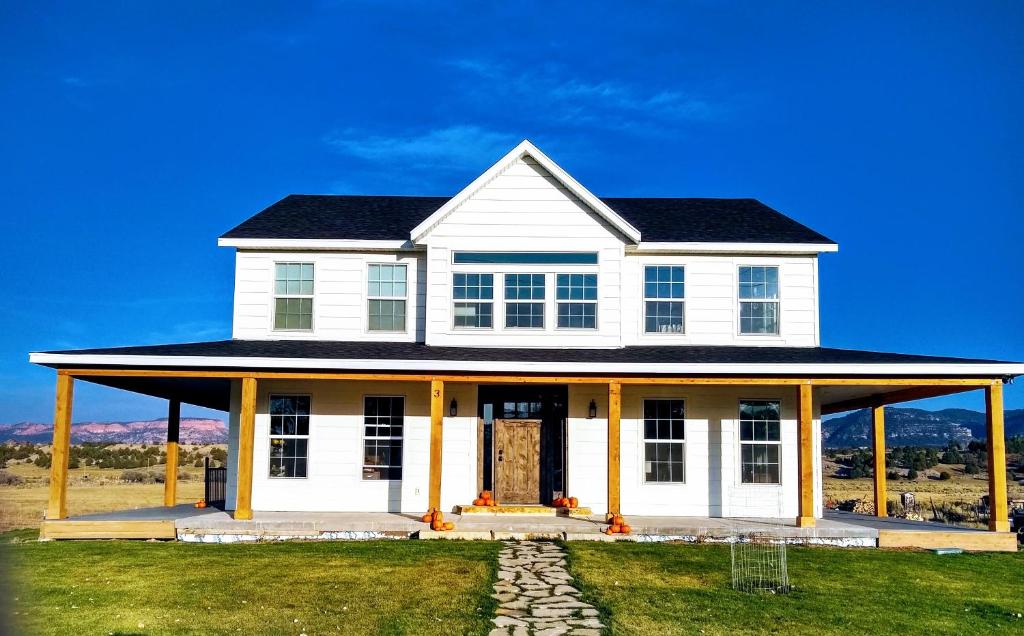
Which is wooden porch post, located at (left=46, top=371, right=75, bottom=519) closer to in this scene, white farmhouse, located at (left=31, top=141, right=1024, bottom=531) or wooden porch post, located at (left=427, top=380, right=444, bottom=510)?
white farmhouse, located at (left=31, top=141, right=1024, bottom=531)

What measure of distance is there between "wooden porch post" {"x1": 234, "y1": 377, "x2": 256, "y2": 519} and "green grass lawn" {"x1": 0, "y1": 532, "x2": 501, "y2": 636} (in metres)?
1.27

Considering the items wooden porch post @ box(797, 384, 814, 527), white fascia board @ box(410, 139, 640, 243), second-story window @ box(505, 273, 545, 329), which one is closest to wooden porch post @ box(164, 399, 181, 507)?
white fascia board @ box(410, 139, 640, 243)

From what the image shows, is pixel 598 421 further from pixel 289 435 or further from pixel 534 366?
pixel 289 435

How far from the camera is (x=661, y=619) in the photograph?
33.8 ft

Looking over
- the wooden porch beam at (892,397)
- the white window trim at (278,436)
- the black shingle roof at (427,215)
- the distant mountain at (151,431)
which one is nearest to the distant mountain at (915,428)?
the distant mountain at (151,431)

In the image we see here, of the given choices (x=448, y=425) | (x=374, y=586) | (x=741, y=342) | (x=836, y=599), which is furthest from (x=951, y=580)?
(x=448, y=425)

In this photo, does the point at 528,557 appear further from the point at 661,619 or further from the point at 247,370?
the point at 247,370

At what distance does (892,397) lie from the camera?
20.2 metres

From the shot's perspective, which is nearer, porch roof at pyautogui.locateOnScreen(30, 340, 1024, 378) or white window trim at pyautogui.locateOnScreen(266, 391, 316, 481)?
porch roof at pyautogui.locateOnScreen(30, 340, 1024, 378)

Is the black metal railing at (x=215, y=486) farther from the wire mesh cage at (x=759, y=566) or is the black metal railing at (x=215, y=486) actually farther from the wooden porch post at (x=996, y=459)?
the wooden porch post at (x=996, y=459)

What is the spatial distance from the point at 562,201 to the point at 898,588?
9950 mm

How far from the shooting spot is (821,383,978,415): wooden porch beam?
1819 cm

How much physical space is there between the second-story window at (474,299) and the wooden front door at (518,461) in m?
2.14

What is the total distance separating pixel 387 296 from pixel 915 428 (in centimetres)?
15243
